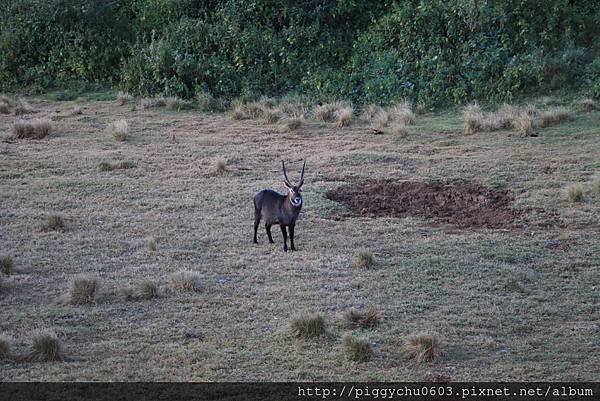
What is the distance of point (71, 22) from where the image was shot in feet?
79.5

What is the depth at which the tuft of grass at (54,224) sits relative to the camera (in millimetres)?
12273

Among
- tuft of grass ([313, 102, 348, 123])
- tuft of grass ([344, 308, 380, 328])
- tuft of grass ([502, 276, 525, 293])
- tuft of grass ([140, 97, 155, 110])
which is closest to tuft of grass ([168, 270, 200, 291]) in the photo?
tuft of grass ([344, 308, 380, 328])

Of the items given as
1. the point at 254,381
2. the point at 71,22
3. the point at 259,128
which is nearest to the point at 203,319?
the point at 254,381

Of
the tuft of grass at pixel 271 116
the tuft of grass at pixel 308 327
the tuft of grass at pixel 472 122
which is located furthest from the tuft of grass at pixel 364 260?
the tuft of grass at pixel 271 116

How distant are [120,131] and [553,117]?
26.2 feet

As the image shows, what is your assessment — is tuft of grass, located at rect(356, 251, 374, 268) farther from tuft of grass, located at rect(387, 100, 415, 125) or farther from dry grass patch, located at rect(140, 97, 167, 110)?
dry grass patch, located at rect(140, 97, 167, 110)

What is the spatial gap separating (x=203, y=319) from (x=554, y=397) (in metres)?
3.42

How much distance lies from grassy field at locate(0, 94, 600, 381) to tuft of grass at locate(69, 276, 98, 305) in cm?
8

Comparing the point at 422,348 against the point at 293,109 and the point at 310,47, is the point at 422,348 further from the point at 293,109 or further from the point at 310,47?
the point at 310,47

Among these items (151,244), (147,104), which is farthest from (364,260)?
(147,104)

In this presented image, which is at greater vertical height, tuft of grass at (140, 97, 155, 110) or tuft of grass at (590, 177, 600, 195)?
tuft of grass at (140, 97, 155, 110)

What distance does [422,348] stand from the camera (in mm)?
8031

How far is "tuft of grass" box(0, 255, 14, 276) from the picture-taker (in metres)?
10.4

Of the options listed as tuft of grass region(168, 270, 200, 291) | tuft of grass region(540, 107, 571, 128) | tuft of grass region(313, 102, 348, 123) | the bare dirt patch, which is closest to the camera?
tuft of grass region(168, 270, 200, 291)
